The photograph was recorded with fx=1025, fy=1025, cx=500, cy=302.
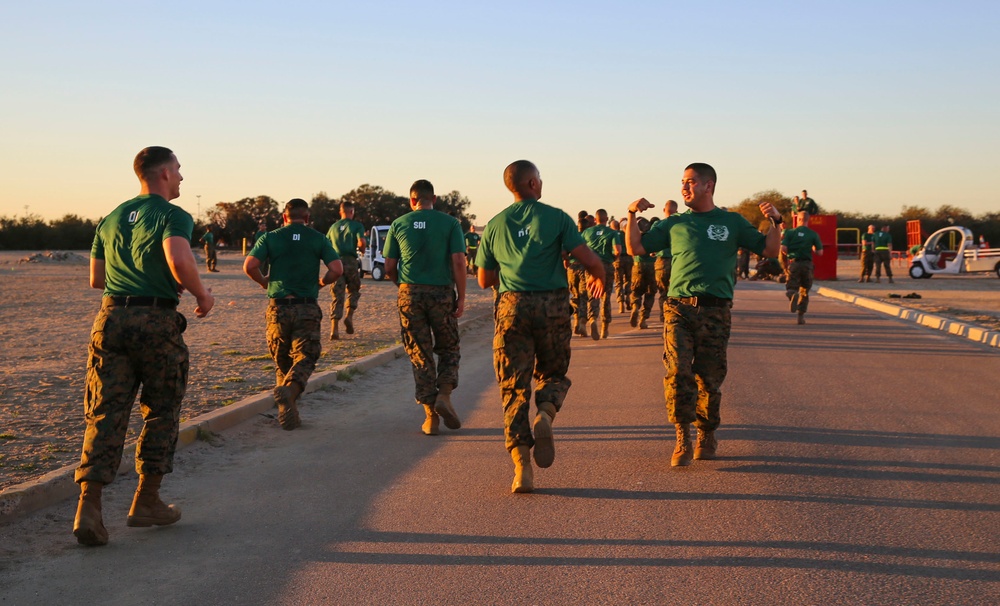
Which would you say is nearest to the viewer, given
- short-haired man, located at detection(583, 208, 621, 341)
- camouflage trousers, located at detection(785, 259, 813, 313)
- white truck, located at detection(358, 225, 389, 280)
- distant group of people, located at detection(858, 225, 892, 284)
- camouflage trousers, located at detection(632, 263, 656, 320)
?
short-haired man, located at detection(583, 208, 621, 341)

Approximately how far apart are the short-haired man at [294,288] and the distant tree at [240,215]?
86.3 meters

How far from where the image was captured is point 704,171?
6.93 meters

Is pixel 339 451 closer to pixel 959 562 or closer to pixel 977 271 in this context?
pixel 959 562

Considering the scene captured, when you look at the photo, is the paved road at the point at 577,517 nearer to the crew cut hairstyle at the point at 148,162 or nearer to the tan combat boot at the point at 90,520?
the tan combat boot at the point at 90,520

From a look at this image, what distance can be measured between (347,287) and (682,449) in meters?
10.3

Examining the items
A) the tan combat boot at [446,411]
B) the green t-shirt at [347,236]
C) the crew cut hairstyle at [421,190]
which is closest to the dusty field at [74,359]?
the green t-shirt at [347,236]

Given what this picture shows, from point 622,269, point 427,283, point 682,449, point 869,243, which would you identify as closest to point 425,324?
point 427,283

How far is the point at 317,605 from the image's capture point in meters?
4.25

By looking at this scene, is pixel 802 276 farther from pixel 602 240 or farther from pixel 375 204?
pixel 375 204

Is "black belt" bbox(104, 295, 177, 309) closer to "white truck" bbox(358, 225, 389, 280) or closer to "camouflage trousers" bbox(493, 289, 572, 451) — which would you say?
"camouflage trousers" bbox(493, 289, 572, 451)

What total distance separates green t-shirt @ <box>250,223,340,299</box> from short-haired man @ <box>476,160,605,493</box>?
9.44 feet

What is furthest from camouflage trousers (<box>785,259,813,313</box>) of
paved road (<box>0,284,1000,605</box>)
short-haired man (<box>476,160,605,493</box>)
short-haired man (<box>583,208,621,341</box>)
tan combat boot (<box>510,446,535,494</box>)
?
tan combat boot (<box>510,446,535,494</box>)

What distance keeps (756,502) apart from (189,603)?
311cm

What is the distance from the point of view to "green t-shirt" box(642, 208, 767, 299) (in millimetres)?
6832
